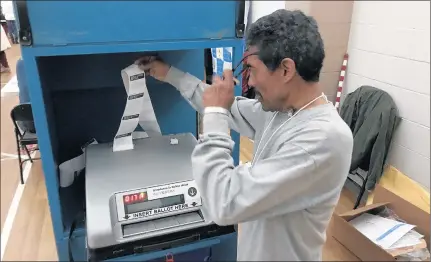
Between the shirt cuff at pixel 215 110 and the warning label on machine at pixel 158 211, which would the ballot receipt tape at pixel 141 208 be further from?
the shirt cuff at pixel 215 110

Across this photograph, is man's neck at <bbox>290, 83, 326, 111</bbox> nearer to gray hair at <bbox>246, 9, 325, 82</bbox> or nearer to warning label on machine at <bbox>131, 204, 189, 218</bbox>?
gray hair at <bbox>246, 9, 325, 82</bbox>

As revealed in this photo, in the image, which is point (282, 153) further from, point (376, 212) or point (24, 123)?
point (24, 123)

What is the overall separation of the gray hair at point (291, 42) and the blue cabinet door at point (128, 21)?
0.13 m

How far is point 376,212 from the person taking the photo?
2.35 m

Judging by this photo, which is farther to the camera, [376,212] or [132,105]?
[376,212]

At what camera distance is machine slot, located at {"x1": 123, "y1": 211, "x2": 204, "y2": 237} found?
89cm

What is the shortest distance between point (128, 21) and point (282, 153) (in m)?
0.45

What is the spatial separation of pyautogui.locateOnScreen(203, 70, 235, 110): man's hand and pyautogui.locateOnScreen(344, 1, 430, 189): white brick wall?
1806mm

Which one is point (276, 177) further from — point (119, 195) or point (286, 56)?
point (119, 195)

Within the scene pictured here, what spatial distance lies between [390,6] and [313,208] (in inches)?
83.7

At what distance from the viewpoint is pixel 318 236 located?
3.01 ft

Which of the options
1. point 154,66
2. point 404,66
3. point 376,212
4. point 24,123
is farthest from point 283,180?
point 24,123

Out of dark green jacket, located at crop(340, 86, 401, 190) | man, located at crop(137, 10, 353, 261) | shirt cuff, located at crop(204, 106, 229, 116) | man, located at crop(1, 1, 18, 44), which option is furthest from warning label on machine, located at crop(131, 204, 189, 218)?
dark green jacket, located at crop(340, 86, 401, 190)

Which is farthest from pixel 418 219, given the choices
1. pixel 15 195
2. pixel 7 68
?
pixel 7 68
